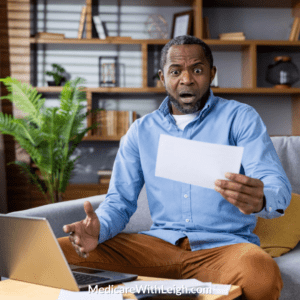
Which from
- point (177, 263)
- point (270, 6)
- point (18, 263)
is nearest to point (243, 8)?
point (270, 6)

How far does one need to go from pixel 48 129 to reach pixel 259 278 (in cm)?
215

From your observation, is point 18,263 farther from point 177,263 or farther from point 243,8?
point 243,8

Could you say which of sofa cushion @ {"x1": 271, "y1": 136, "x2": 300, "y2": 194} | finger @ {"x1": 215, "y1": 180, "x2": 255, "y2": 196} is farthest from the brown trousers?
sofa cushion @ {"x1": 271, "y1": 136, "x2": 300, "y2": 194}

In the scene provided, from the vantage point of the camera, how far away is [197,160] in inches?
33.4

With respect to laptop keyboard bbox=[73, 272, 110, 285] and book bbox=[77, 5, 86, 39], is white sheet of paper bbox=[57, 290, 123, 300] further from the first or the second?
book bbox=[77, 5, 86, 39]

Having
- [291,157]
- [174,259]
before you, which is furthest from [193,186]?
[291,157]

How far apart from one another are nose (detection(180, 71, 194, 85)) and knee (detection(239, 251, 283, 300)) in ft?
2.04

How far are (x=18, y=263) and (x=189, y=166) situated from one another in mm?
441

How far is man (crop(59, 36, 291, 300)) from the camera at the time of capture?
3.05ft

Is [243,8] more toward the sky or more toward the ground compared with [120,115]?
more toward the sky

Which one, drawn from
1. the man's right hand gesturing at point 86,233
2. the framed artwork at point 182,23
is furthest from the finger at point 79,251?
the framed artwork at point 182,23

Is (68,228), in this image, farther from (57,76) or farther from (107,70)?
(107,70)

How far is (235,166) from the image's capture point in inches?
32.6

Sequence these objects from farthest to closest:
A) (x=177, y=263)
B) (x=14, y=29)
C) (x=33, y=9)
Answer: (x=33, y=9)
(x=14, y=29)
(x=177, y=263)
